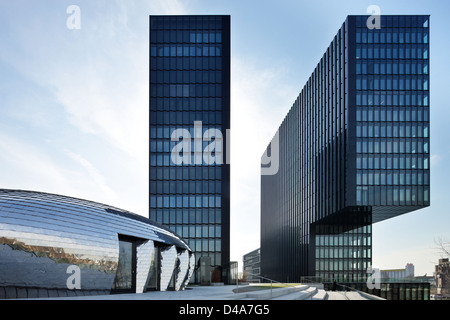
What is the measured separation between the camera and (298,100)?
349 feet

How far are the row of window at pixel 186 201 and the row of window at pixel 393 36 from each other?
37.9 metres

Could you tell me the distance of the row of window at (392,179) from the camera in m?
72.1

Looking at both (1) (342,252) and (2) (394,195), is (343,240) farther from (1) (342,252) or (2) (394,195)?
(2) (394,195)

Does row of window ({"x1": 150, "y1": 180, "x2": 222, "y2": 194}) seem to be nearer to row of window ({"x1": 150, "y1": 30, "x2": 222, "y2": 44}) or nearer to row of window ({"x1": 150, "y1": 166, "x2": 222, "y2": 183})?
row of window ({"x1": 150, "y1": 166, "x2": 222, "y2": 183})

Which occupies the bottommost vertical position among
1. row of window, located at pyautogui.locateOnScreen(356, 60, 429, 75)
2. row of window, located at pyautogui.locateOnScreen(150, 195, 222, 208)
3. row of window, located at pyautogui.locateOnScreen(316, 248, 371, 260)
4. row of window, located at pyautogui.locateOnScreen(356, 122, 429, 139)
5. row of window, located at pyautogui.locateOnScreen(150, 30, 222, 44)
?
row of window, located at pyautogui.locateOnScreen(316, 248, 371, 260)

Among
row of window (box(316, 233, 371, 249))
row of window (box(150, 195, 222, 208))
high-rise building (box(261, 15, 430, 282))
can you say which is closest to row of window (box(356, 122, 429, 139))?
high-rise building (box(261, 15, 430, 282))

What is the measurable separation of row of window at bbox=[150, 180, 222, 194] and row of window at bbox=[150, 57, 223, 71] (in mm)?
21295

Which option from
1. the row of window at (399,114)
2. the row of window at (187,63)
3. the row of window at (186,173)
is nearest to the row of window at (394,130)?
the row of window at (399,114)

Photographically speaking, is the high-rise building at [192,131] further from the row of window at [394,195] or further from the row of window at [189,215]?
the row of window at [394,195]

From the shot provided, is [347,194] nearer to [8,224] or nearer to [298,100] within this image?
[298,100]

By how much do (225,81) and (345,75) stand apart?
945 inches

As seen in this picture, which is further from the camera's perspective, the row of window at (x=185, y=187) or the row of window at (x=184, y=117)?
the row of window at (x=184, y=117)

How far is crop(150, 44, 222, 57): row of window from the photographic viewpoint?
3492 inches

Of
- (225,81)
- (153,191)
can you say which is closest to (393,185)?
(225,81)
